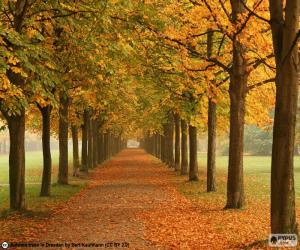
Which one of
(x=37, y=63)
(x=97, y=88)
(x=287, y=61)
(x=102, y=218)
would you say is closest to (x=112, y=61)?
(x=97, y=88)

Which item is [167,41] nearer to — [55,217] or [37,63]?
[37,63]

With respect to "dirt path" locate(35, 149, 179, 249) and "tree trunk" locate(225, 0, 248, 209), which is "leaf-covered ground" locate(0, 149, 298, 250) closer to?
"dirt path" locate(35, 149, 179, 249)

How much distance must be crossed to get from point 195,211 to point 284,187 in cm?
695

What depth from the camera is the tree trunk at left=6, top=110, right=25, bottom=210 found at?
1464 centimetres

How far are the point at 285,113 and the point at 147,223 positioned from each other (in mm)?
5803

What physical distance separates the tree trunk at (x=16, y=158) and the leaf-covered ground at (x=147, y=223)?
783 mm

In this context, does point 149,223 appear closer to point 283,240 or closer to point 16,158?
point 16,158

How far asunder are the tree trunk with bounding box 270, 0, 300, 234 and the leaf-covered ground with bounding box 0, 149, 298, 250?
88 centimetres

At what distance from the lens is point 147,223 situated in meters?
13.2

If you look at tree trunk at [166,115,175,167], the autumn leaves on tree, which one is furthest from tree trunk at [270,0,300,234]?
tree trunk at [166,115,175,167]

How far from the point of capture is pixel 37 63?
12.4m

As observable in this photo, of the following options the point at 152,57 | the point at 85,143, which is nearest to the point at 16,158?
the point at 152,57

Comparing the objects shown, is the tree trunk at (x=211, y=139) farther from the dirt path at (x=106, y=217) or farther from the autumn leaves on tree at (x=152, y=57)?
the dirt path at (x=106, y=217)

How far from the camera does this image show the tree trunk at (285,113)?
8.98 metres
